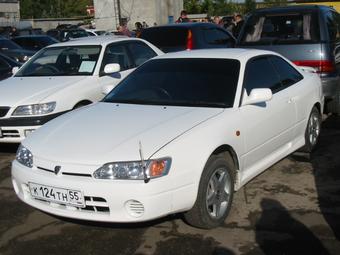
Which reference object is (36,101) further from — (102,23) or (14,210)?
(102,23)

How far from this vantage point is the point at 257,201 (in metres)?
4.80

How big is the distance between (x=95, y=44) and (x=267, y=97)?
3890 millimetres

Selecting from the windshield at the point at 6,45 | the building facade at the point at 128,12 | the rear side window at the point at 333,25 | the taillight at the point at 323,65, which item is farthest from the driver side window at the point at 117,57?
the building facade at the point at 128,12

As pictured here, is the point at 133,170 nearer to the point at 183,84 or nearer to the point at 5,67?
the point at 183,84

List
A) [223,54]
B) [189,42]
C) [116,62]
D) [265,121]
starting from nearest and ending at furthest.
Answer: [265,121]
[223,54]
[116,62]
[189,42]

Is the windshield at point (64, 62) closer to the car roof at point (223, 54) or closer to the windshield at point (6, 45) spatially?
the car roof at point (223, 54)

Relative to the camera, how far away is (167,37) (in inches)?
421

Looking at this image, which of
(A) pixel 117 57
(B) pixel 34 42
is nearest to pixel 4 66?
(A) pixel 117 57

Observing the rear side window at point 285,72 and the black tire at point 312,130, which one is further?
the black tire at point 312,130

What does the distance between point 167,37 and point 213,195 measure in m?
7.00

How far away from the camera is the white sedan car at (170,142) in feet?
12.2

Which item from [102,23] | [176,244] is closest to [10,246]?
[176,244]

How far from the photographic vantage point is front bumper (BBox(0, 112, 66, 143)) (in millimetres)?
6516

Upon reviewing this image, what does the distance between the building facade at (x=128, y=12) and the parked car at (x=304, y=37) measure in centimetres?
3589
